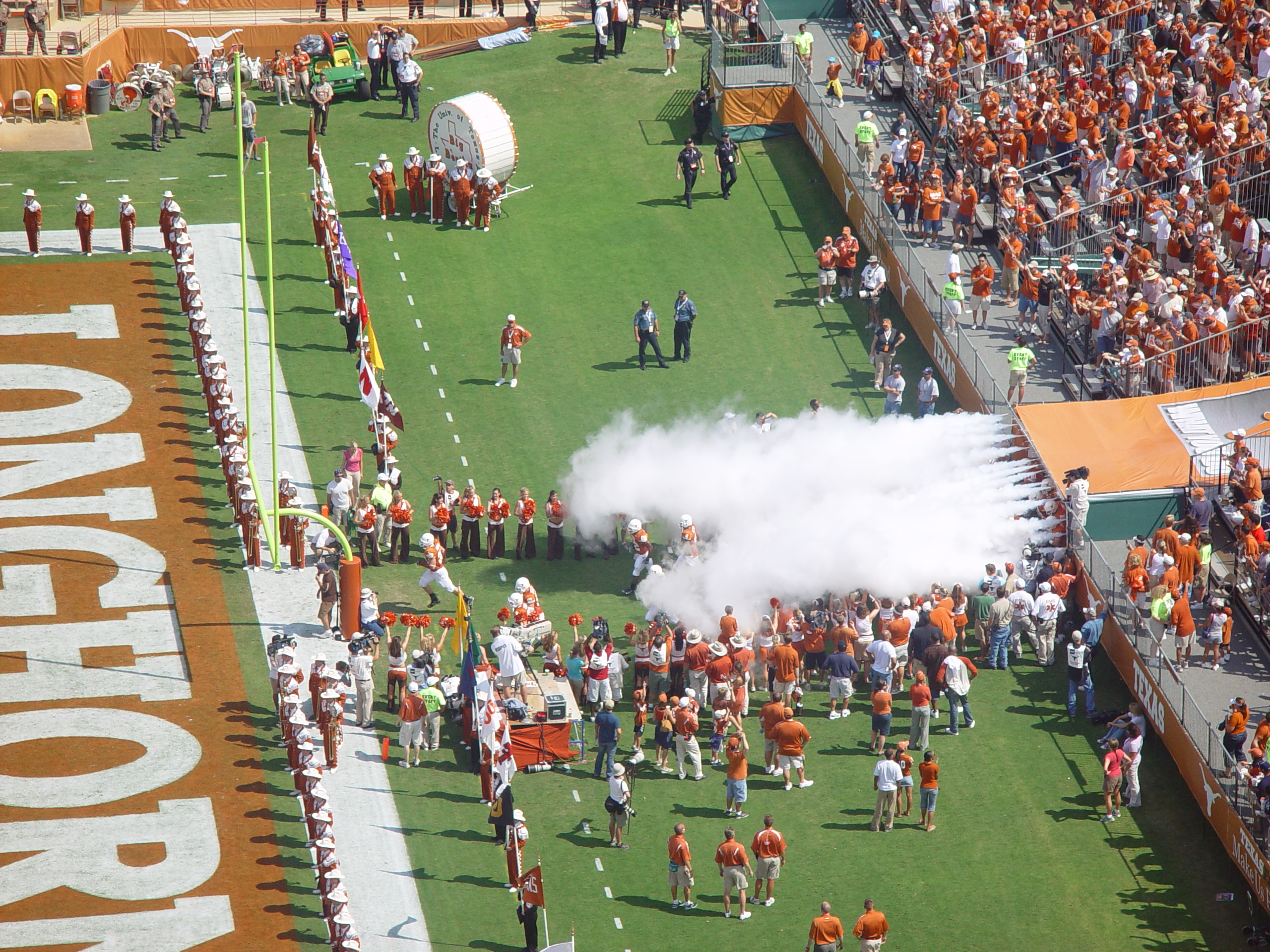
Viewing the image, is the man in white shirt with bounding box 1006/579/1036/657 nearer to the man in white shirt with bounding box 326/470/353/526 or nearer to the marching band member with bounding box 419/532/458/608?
the marching band member with bounding box 419/532/458/608

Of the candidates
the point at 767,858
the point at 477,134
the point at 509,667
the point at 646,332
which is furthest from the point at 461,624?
the point at 477,134

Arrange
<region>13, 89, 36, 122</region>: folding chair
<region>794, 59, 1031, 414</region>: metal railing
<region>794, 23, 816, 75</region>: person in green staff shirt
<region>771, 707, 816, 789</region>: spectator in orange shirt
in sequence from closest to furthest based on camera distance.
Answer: <region>771, 707, 816, 789</region>: spectator in orange shirt → <region>794, 59, 1031, 414</region>: metal railing → <region>794, 23, 816, 75</region>: person in green staff shirt → <region>13, 89, 36, 122</region>: folding chair

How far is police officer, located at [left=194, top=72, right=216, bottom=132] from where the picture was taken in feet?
142

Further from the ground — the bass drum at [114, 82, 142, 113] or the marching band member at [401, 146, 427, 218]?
the bass drum at [114, 82, 142, 113]

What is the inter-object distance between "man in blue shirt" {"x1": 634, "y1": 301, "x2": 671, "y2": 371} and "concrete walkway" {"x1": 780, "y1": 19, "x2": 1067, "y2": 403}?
5.52m

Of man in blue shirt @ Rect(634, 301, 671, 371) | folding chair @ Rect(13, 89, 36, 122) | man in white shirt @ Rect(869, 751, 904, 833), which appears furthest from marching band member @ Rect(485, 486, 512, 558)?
folding chair @ Rect(13, 89, 36, 122)

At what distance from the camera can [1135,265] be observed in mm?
34500

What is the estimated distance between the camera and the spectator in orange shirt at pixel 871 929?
75.3 ft

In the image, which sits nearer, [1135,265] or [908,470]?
[908,470]

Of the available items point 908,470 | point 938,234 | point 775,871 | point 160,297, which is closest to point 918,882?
point 775,871

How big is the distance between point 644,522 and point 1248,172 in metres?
15.0

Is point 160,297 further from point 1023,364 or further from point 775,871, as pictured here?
point 775,871

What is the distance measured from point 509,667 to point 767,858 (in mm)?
5128

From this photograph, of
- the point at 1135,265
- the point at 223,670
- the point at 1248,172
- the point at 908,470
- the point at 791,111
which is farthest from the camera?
the point at 791,111
